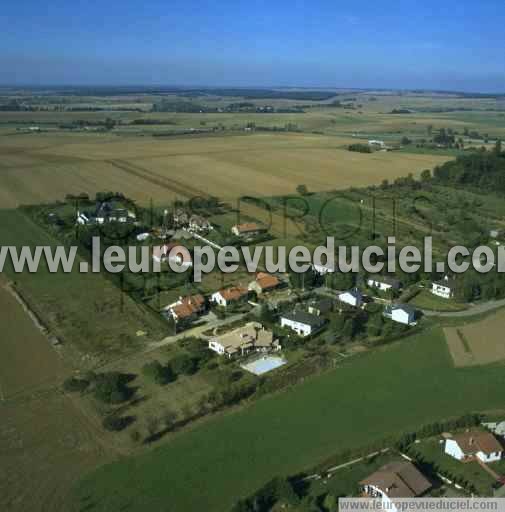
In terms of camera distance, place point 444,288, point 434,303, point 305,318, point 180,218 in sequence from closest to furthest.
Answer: point 305,318 → point 434,303 → point 444,288 → point 180,218

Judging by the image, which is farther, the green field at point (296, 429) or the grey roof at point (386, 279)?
the grey roof at point (386, 279)

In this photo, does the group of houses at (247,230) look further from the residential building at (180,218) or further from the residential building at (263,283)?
the residential building at (263,283)

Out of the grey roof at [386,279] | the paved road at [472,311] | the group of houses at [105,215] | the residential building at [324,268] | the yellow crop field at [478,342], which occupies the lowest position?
the yellow crop field at [478,342]

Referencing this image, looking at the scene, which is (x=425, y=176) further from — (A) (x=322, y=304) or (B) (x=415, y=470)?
(B) (x=415, y=470)

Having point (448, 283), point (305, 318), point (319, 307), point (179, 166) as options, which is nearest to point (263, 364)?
point (305, 318)

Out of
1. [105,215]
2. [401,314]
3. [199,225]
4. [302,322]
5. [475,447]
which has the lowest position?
[475,447]

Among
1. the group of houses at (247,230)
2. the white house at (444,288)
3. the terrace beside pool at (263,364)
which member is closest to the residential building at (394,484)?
the terrace beside pool at (263,364)

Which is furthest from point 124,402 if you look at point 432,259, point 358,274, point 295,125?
point 295,125

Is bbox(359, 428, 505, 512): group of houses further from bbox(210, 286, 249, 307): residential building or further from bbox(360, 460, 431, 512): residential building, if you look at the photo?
bbox(210, 286, 249, 307): residential building
